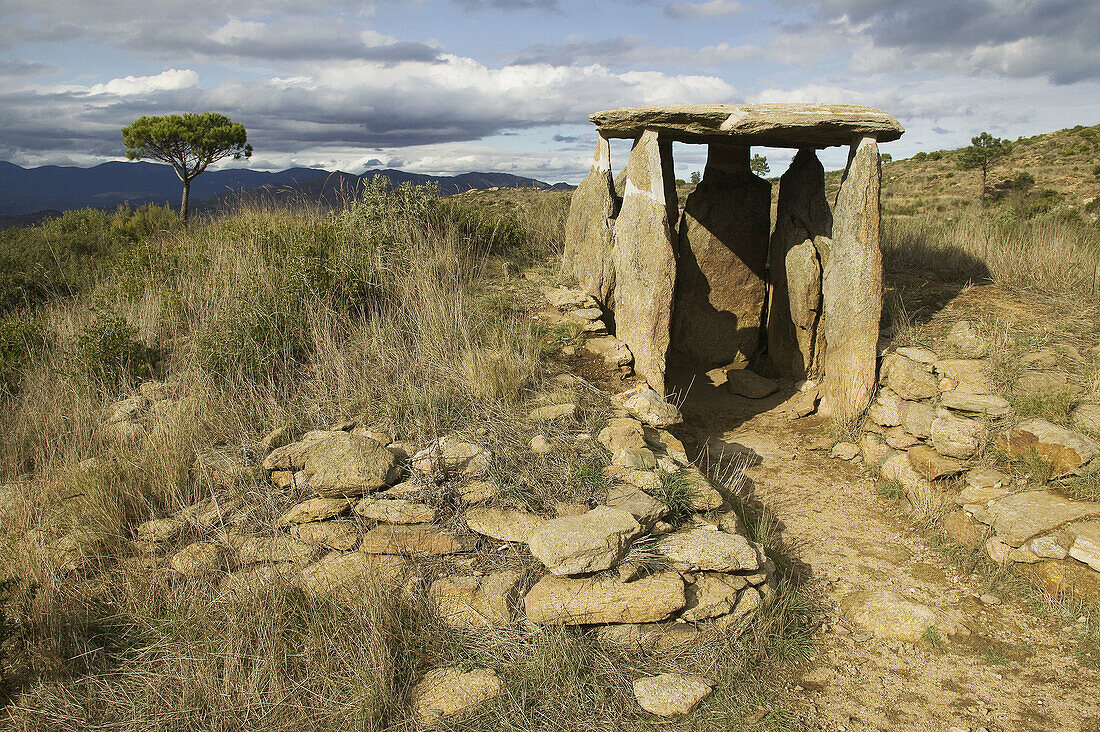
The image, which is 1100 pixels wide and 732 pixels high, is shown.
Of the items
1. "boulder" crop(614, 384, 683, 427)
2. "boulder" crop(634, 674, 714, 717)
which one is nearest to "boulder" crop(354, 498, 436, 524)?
"boulder" crop(634, 674, 714, 717)

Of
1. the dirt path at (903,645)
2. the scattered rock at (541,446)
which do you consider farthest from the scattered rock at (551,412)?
the dirt path at (903,645)

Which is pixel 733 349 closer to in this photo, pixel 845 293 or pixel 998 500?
pixel 845 293

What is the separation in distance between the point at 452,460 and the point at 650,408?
185cm

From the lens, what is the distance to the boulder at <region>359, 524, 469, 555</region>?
3861 millimetres

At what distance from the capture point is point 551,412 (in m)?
4.98

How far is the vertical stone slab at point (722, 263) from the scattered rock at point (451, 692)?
498 cm

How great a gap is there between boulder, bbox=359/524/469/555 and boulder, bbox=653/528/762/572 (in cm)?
121

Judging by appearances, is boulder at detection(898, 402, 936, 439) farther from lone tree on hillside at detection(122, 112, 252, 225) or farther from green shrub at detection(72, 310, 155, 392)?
lone tree on hillside at detection(122, 112, 252, 225)

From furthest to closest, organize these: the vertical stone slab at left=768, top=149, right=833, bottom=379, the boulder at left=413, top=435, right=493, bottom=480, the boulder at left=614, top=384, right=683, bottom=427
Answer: the vertical stone slab at left=768, top=149, right=833, bottom=379, the boulder at left=614, top=384, right=683, bottom=427, the boulder at left=413, top=435, right=493, bottom=480

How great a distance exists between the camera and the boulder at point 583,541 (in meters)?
3.58

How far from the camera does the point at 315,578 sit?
3.68 metres

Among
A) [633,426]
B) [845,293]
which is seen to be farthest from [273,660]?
[845,293]

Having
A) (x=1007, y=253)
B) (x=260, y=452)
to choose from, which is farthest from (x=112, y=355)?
(x=1007, y=253)

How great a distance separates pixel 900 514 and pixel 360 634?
430cm
